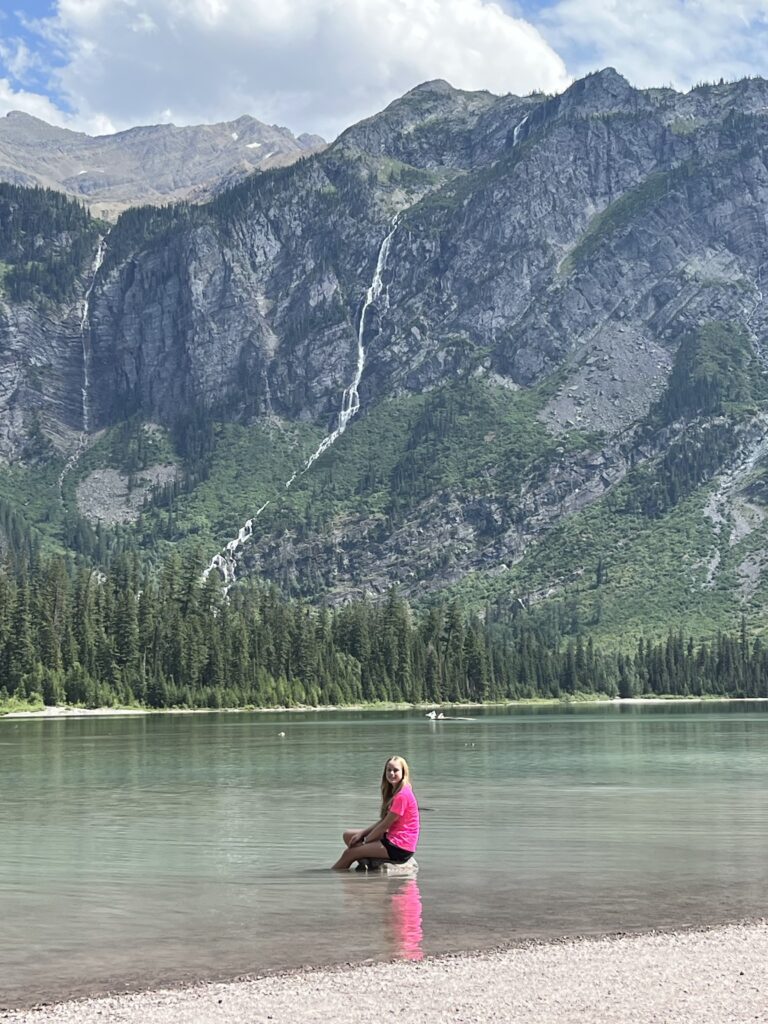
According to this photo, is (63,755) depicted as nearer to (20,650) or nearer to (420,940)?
(420,940)

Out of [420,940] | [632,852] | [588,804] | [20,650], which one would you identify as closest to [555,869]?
[632,852]

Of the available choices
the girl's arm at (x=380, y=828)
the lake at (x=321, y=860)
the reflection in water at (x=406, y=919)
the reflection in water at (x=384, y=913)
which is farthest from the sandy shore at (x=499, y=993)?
the girl's arm at (x=380, y=828)

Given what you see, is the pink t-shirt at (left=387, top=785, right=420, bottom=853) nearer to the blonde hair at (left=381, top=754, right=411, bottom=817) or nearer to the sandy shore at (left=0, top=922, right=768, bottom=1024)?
the blonde hair at (left=381, top=754, right=411, bottom=817)

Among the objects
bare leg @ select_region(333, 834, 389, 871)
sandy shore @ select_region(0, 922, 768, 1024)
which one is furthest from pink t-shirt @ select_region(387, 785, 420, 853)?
sandy shore @ select_region(0, 922, 768, 1024)

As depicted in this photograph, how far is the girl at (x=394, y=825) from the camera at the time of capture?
39.6m

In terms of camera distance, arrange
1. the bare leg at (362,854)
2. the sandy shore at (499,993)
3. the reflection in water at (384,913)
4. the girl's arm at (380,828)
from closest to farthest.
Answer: the sandy shore at (499,993) < the reflection in water at (384,913) < the girl's arm at (380,828) < the bare leg at (362,854)

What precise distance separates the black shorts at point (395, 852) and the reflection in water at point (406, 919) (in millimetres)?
1125

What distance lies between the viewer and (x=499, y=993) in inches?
986

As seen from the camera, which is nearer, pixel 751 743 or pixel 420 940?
pixel 420 940

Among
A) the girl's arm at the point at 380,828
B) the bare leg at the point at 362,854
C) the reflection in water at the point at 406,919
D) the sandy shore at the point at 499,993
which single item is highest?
the girl's arm at the point at 380,828

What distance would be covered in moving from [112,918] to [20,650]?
167947 mm

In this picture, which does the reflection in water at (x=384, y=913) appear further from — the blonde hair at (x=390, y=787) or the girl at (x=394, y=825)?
the blonde hair at (x=390, y=787)

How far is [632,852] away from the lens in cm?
4625

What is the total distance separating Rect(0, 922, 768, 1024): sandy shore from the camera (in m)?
23.5
